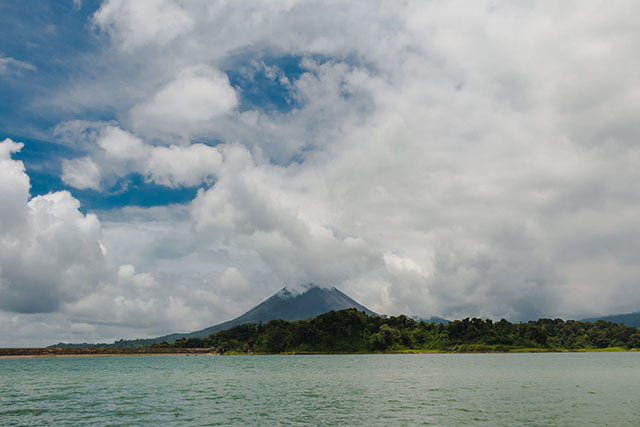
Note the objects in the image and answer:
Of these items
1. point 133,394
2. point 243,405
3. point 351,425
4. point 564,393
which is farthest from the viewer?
point 133,394

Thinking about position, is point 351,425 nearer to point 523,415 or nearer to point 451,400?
point 523,415

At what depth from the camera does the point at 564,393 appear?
192 ft

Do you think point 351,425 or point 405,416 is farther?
point 405,416

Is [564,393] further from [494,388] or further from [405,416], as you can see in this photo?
[405,416]

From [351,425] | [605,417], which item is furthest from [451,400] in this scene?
[351,425]

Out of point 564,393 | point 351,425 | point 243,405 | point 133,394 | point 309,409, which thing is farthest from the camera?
point 133,394

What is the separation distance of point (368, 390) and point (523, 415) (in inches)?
1057

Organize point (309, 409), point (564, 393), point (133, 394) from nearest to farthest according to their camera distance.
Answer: point (309, 409) < point (564, 393) < point (133, 394)

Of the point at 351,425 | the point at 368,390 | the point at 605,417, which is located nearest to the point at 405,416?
the point at 351,425

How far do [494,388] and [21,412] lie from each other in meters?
57.2

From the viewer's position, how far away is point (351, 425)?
37.7m

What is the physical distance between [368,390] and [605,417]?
102 ft

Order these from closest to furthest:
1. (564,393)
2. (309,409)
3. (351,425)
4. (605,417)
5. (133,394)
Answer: (351,425) → (605,417) → (309,409) → (564,393) → (133,394)

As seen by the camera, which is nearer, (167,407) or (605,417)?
(605,417)
